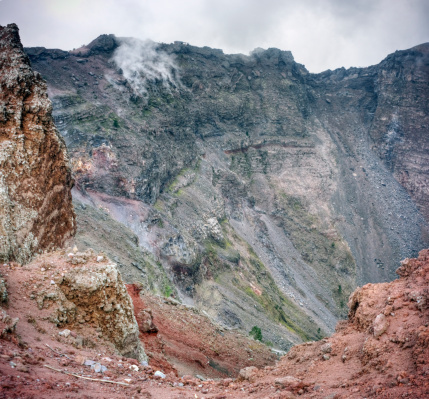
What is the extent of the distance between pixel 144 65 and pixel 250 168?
35.2 metres

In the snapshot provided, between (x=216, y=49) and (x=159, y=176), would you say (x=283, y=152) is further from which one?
(x=159, y=176)

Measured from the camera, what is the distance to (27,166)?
586 inches

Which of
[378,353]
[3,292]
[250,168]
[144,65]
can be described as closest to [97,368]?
[3,292]

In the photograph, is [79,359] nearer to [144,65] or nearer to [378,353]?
[378,353]

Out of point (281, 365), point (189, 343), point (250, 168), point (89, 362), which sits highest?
point (250, 168)

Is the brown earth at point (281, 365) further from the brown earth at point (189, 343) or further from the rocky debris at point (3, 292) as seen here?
the brown earth at point (189, 343)

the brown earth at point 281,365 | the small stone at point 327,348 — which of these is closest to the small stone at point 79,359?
the brown earth at point 281,365

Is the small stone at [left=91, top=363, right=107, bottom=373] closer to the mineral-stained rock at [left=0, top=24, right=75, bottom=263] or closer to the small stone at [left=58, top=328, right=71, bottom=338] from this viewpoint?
the small stone at [left=58, top=328, right=71, bottom=338]

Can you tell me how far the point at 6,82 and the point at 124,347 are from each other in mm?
12287

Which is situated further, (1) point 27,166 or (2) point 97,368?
(1) point 27,166

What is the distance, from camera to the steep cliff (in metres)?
51.6

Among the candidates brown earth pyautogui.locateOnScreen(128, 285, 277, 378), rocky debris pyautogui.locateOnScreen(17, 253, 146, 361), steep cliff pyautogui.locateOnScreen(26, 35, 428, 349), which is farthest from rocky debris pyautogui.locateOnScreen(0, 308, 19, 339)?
steep cliff pyautogui.locateOnScreen(26, 35, 428, 349)

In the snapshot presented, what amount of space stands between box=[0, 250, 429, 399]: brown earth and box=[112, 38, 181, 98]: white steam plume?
63.1m

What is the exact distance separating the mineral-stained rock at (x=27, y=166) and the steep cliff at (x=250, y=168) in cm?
1913
